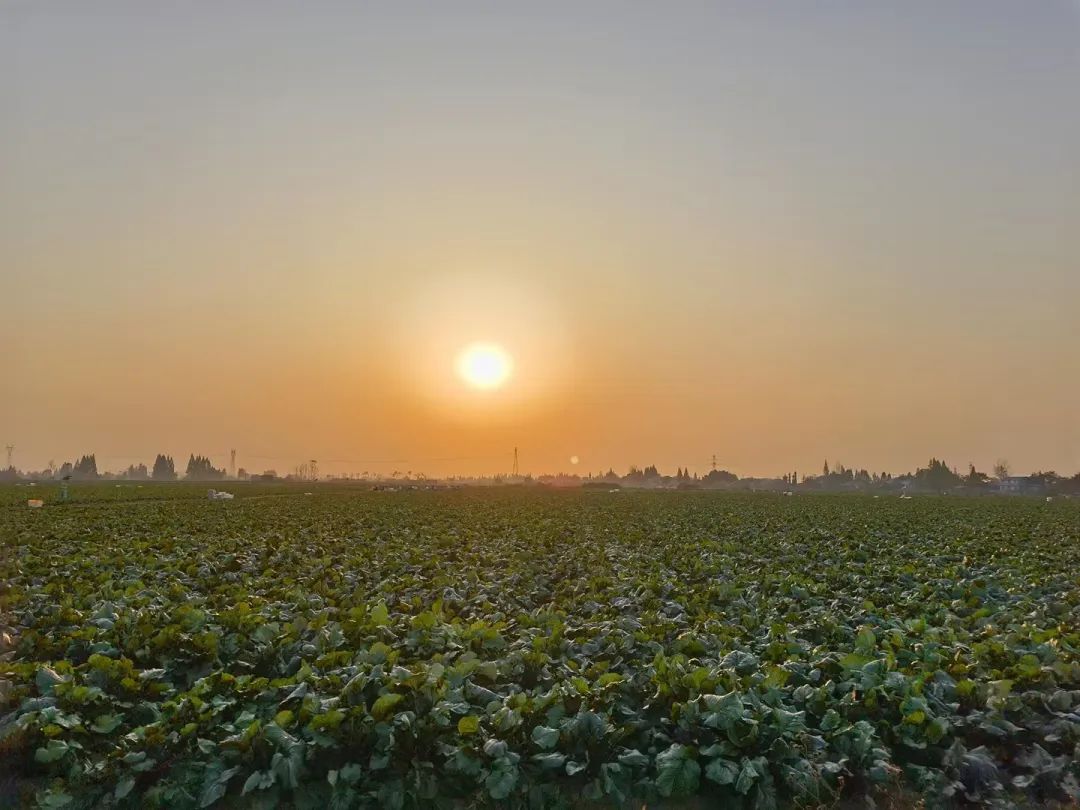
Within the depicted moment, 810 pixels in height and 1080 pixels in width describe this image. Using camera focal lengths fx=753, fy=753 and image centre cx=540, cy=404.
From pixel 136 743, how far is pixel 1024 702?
10229 mm

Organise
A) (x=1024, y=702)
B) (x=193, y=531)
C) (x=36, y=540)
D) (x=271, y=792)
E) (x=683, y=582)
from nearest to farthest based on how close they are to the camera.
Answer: (x=271, y=792) → (x=1024, y=702) → (x=683, y=582) → (x=36, y=540) → (x=193, y=531)

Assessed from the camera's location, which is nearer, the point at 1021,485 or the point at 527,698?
the point at 527,698

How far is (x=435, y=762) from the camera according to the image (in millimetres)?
7836

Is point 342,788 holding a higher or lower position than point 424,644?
lower

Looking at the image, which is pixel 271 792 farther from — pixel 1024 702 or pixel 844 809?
pixel 1024 702

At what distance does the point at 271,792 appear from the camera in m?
7.37

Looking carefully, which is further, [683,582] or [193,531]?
[193,531]

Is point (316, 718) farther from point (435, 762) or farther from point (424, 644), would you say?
point (424, 644)

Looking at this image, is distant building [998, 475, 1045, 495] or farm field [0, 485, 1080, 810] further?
distant building [998, 475, 1045, 495]

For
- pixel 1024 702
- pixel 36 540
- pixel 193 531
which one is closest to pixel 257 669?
pixel 1024 702

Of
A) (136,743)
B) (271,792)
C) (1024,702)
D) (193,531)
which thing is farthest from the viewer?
(193,531)

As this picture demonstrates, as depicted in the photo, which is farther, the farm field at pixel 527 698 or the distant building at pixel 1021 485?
the distant building at pixel 1021 485

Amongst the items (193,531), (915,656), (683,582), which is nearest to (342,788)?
(915,656)

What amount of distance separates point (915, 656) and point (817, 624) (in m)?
2.11
